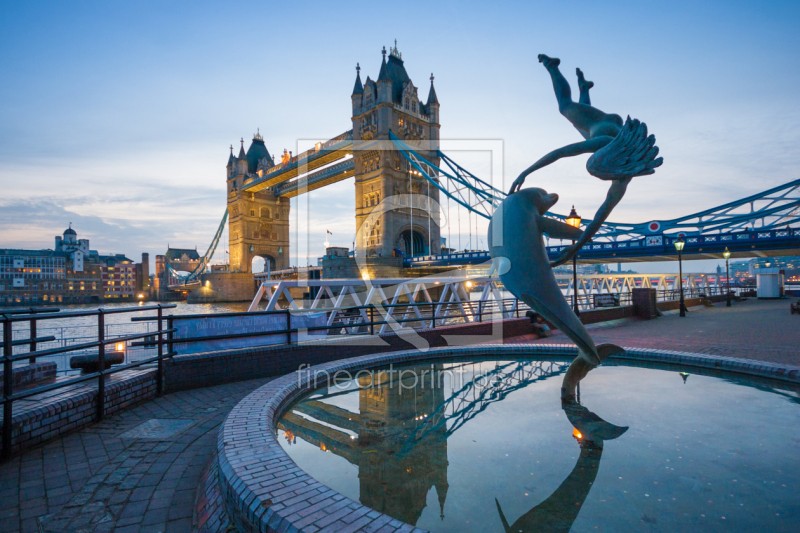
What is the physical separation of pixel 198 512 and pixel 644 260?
36.9 metres

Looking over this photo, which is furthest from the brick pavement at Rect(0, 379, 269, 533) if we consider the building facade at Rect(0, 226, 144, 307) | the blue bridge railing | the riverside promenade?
the building facade at Rect(0, 226, 144, 307)

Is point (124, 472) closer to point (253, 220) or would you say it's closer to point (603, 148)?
point (603, 148)

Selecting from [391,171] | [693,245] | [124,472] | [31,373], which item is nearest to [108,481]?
[124,472]

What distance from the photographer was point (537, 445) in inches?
139

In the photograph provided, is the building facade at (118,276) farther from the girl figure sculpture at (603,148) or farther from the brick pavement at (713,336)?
the girl figure sculpture at (603,148)

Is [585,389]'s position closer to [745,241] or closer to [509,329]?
[509,329]

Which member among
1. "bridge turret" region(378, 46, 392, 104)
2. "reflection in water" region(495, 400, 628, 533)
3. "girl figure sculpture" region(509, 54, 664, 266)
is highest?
"bridge turret" region(378, 46, 392, 104)

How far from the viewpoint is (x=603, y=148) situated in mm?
4520

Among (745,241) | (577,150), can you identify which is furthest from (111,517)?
(745,241)

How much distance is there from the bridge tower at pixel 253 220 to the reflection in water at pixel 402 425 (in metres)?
62.7

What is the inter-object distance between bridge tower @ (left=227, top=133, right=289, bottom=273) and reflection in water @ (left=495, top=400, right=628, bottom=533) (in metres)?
64.7

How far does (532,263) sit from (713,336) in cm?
820

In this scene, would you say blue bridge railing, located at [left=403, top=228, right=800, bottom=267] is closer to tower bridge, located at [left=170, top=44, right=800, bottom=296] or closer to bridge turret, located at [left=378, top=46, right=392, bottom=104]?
tower bridge, located at [left=170, top=44, right=800, bottom=296]

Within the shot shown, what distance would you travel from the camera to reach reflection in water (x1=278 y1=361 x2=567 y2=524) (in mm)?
2893
